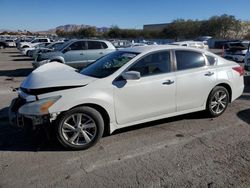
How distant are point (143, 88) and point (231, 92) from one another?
236cm

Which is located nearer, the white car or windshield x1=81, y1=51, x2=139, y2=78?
the white car

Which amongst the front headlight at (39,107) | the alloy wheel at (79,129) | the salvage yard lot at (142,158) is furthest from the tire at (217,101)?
the front headlight at (39,107)

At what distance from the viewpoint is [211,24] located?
279 feet

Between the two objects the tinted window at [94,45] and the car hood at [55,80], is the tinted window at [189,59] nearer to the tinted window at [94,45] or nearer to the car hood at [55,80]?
the car hood at [55,80]

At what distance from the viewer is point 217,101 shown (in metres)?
6.04

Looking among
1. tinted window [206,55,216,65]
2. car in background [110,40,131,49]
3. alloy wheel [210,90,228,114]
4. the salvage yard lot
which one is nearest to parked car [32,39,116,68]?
the salvage yard lot

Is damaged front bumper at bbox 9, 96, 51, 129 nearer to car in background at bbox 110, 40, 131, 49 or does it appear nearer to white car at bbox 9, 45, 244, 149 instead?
white car at bbox 9, 45, 244, 149

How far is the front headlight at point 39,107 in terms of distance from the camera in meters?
4.19

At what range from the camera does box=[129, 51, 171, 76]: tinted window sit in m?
5.05

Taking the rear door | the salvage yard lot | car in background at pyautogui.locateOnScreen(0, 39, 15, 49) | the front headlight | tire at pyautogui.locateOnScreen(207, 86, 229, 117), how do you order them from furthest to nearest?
1. car in background at pyautogui.locateOnScreen(0, 39, 15, 49)
2. tire at pyautogui.locateOnScreen(207, 86, 229, 117)
3. the rear door
4. the front headlight
5. the salvage yard lot

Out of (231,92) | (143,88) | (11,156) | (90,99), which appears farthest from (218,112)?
(11,156)

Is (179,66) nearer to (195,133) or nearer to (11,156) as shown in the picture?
(195,133)

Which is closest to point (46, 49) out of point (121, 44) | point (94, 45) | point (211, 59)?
point (94, 45)

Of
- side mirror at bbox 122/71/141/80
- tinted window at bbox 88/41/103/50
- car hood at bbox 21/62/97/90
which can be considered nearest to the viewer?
car hood at bbox 21/62/97/90
